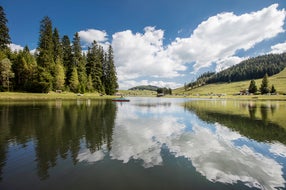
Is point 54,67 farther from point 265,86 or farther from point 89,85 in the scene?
point 265,86

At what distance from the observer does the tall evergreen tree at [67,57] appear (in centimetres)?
8614

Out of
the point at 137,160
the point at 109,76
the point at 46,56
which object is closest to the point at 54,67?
the point at 46,56

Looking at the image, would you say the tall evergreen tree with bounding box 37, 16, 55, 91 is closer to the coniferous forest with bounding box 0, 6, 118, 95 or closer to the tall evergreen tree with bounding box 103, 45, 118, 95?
the coniferous forest with bounding box 0, 6, 118, 95

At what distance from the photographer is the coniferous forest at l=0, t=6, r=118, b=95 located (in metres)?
68.4

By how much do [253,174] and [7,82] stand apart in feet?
263

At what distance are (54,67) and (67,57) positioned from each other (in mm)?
17731

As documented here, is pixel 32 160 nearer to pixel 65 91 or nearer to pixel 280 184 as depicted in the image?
pixel 280 184

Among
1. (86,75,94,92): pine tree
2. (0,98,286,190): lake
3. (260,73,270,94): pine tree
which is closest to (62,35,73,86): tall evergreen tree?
(86,75,94,92): pine tree

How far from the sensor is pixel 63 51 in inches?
3637

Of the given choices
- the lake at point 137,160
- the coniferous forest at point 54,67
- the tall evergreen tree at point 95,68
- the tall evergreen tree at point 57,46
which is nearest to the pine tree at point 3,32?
the coniferous forest at point 54,67

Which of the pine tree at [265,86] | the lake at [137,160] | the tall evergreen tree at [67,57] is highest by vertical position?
the tall evergreen tree at [67,57]

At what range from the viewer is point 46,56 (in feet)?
242

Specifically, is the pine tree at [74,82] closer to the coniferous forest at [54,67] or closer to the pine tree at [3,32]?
the coniferous forest at [54,67]

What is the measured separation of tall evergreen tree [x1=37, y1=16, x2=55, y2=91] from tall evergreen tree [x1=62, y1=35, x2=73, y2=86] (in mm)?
9728
